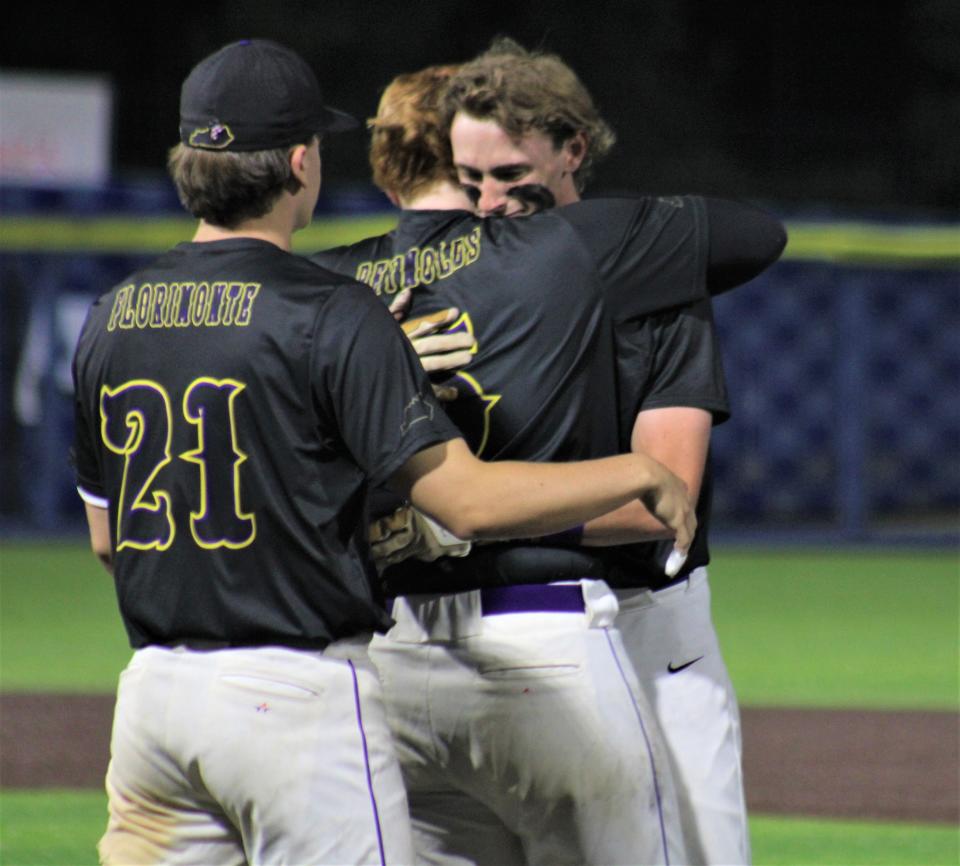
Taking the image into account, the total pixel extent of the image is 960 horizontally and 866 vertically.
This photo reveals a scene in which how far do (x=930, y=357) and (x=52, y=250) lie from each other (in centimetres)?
638

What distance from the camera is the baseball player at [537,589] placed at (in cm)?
286

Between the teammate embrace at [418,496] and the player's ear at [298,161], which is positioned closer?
the teammate embrace at [418,496]

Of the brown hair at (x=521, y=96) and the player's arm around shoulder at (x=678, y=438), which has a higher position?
the brown hair at (x=521, y=96)

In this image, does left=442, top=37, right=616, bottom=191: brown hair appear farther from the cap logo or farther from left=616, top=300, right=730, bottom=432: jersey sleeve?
the cap logo

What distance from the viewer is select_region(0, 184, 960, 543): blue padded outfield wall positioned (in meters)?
12.6

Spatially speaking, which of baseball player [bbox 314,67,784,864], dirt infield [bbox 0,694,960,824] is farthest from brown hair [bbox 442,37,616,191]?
dirt infield [bbox 0,694,960,824]

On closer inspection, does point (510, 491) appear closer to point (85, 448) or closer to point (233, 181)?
point (233, 181)

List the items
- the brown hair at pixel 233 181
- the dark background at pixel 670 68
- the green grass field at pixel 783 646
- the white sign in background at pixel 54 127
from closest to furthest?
the brown hair at pixel 233 181 < the green grass field at pixel 783 646 < the white sign in background at pixel 54 127 < the dark background at pixel 670 68

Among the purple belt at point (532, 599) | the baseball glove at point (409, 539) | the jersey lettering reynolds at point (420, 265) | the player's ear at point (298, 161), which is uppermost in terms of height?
the player's ear at point (298, 161)

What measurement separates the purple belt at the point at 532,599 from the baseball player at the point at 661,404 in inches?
4.7

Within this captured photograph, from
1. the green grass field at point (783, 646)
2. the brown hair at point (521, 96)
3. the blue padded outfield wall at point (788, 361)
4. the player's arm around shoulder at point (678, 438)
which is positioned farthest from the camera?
the blue padded outfield wall at point (788, 361)

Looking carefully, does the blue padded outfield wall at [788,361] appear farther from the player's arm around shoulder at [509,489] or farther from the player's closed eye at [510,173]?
the player's arm around shoulder at [509,489]

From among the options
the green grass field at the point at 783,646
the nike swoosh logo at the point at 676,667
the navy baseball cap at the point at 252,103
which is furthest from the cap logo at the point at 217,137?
the green grass field at the point at 783,646

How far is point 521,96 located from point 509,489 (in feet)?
3.12
